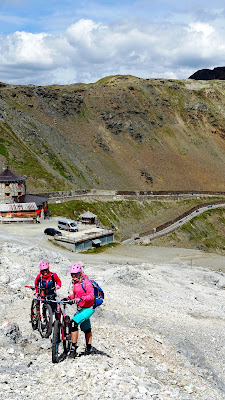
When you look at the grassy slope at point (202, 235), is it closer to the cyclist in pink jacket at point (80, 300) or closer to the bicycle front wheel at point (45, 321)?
the bicycle front wheel at point (45, 321)

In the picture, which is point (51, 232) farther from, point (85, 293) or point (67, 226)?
point (85, 293)

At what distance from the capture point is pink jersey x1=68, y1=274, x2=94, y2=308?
34.6ft

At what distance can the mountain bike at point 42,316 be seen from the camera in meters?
12.3

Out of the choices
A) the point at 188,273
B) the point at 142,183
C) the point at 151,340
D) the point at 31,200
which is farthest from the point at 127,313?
the point at 142,183

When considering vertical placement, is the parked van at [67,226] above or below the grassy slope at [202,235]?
above

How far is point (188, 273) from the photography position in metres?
35.5

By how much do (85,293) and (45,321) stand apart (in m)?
2.84

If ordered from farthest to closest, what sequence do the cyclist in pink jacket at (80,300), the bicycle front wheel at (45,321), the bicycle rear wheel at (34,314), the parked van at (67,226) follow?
the parked van at (67,226) < the bicycle rear wheel at (34,314) < the bicycle front wheel at (45,321) < the cyclist in pink jacket at (80,300)

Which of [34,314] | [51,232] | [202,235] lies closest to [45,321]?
[34,314]

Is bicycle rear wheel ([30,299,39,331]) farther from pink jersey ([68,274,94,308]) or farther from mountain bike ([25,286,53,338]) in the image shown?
pink jersey ([68,274,94,308])

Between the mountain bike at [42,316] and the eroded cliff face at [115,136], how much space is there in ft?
219

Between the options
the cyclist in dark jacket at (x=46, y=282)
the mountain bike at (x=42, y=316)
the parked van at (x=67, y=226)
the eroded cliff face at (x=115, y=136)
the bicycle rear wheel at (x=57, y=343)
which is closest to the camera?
the bicycle rear wheel at (x=57, y=343)

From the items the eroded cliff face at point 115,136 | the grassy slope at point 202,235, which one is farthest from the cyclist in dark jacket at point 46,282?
the eroded cliff face at point 115,136

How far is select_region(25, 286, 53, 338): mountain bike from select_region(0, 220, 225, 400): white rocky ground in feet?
0.92
